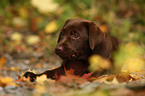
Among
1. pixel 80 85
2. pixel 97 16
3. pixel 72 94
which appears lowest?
pixel 72 94

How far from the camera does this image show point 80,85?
210 cm

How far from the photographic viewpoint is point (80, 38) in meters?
3.10

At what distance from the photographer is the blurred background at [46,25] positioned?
479 centimetres

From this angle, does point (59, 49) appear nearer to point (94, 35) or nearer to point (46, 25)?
point (94, 35)

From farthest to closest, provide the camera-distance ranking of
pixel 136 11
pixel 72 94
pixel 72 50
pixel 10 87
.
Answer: pixel 136 11 → pixel 72 50 → pixel 10 87 → pixel 72 94

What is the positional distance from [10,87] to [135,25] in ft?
17.4

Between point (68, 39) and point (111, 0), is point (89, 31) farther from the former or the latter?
point (111, 0)

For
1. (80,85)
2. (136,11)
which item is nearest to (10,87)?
(80,85)

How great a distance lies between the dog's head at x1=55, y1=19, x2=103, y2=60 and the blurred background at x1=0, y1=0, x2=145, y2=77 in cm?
112

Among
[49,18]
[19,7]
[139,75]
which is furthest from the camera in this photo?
[19,7]

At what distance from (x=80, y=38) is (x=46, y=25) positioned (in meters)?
3.47

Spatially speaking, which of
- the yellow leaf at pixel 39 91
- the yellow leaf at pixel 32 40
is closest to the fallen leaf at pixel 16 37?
the yellow leaf at pixel 32 40

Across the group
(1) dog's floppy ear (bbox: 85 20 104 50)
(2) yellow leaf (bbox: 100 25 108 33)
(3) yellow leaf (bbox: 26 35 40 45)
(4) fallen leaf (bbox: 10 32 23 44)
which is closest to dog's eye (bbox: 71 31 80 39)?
(1) dog's floppy ear (bbox: 85 20 104 50)

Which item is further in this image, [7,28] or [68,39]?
[7,28]
